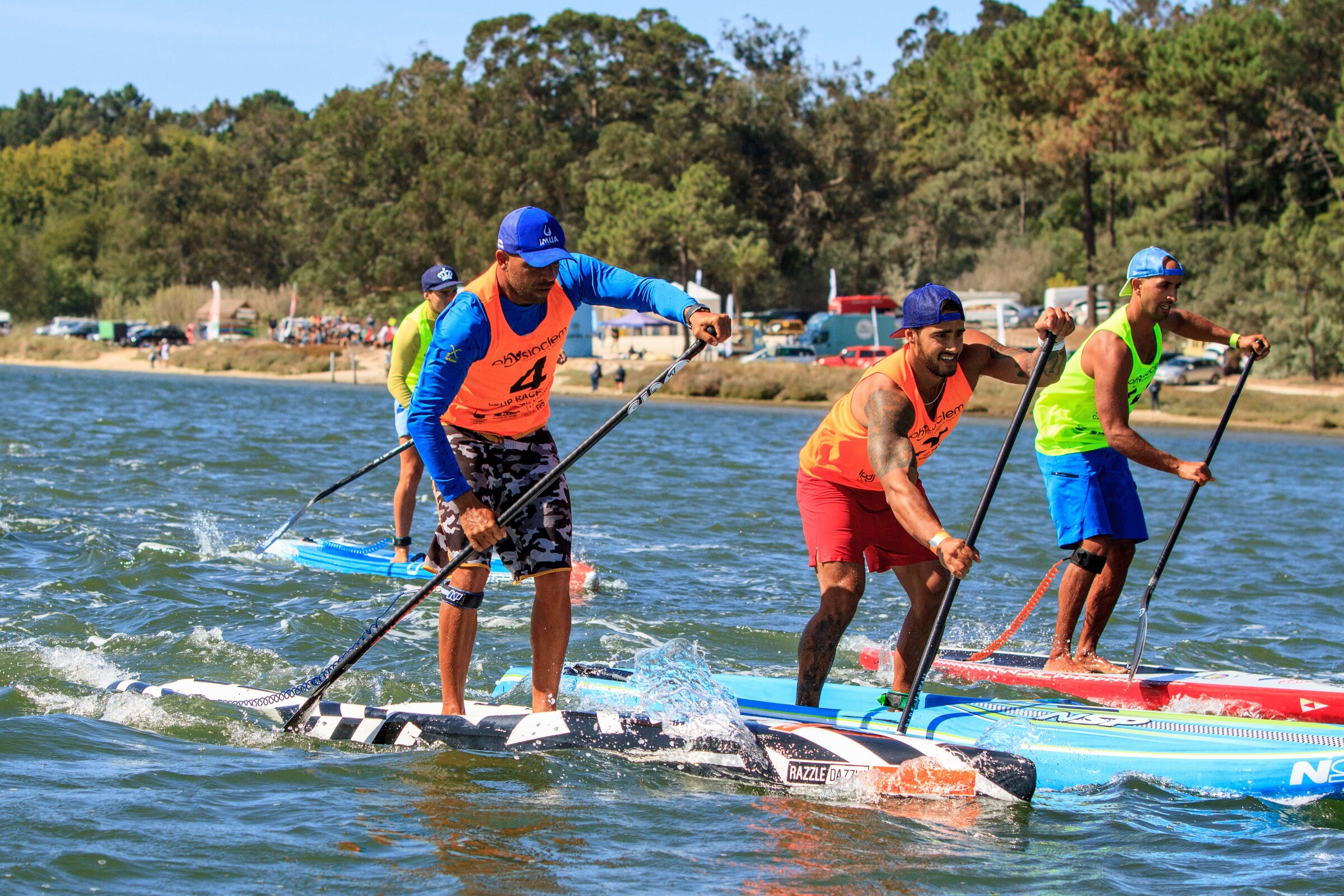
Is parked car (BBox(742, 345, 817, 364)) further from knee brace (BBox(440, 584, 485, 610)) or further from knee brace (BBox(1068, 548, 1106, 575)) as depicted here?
knee brace (BBox(440, 584, 485, 610))

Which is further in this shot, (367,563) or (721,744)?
(367,563)

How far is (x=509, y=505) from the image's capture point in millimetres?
5352

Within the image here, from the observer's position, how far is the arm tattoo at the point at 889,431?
500cm

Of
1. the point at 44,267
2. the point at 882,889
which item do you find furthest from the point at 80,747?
the point at 44,267

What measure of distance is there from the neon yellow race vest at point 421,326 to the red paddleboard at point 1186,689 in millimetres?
4011

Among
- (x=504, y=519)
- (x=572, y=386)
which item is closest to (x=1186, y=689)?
(x=504, y=519)

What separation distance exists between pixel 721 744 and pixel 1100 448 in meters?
2.95

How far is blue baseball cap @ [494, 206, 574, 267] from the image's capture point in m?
4.93

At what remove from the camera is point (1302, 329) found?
39.6 m

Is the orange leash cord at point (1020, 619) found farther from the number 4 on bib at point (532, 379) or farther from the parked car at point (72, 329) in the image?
the parked car at point (72, 329)

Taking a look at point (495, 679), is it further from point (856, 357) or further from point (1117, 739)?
point (856, 357)

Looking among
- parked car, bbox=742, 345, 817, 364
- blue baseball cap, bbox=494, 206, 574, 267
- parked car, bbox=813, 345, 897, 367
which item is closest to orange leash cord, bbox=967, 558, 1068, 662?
blue baseball cap, bbox=494, 206, 574, 267

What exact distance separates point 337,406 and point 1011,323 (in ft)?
102

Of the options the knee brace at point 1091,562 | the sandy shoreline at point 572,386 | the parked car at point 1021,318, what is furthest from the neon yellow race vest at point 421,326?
the parked car at point 1021,318
